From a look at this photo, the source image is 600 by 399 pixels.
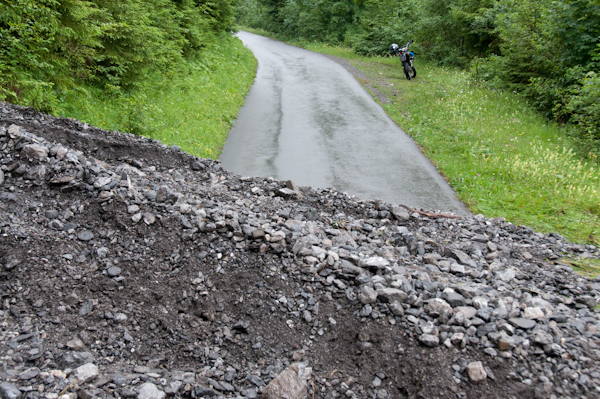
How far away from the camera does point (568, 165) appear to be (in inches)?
383

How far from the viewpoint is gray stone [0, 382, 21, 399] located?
115 inches

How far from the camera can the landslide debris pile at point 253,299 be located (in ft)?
11.5

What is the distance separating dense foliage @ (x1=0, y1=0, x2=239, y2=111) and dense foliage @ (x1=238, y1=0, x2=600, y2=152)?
11.8 metres

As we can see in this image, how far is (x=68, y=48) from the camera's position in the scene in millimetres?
8945

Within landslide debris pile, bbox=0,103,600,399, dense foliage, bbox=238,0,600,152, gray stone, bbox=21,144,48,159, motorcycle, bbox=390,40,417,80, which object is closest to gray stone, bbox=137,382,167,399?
landslide debris pile, bbox=0,103,600,399

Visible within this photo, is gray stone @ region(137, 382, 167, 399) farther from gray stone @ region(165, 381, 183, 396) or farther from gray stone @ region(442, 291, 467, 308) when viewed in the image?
gray stone @ region(442, 291, 467, 308)

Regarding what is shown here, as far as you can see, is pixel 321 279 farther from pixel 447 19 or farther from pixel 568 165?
pixel 447 19

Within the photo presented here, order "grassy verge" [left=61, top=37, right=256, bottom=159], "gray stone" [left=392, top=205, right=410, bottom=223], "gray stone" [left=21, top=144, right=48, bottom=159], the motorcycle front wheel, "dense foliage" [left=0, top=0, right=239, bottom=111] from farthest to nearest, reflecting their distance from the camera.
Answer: the motorcycle front wheel < "grassy verge" [left=61, top=37, right=256, bottom=159] < "dense foliage" [left=0, top=0, right=239, bottom=111] < "gray stone" [left=392, top=205, right=410, bottom=223] < "gray stone" [left=21, top=144, right=48, bottom=159]

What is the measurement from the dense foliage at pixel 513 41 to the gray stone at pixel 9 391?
1247 centimetres

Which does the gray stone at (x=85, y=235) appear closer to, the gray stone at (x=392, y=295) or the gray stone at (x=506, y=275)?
the gray stone at (x=392, y=295)

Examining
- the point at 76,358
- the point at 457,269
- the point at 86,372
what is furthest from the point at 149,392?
the point at 457,269

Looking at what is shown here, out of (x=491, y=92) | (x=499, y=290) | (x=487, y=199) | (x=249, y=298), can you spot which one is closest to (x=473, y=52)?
(x=491, y=92)

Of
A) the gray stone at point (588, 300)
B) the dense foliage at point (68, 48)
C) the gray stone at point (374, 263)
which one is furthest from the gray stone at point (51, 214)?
the gray stone at point (588, 300)

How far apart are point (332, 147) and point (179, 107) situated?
4.90 m
